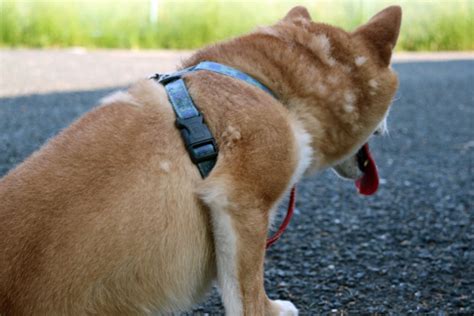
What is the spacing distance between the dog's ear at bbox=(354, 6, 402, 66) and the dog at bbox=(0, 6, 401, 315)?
0.64ft

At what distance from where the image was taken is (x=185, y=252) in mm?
2051

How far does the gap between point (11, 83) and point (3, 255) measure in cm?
730

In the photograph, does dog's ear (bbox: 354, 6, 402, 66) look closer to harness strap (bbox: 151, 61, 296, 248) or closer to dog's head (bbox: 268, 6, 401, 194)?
dog's head (bbox: 268, 6, 401, 194)

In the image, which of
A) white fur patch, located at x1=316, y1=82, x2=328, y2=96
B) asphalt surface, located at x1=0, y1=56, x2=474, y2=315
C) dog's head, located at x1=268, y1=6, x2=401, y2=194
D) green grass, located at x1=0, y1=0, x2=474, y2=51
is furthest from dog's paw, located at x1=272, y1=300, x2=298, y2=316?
green grass, located at x1=0, y1=0, x2=474, y2=51

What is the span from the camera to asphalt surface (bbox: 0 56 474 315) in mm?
2932

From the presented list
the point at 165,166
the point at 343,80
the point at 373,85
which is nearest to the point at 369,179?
the point at 373,85

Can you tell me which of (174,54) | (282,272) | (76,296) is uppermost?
(76,296)

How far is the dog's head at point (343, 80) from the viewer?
96.0 inches

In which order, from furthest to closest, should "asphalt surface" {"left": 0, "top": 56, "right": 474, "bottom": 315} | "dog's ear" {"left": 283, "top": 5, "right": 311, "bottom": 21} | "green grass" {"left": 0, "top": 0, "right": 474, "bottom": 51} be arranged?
"green grass" {"left": 0, "top": 0, "right": 474, "bottom": 51} < "asphalt surface" {"left": 0, "top": 56, "right": 474, "bottom": 315} < "dog's ear" {"left": 283, "top": 5, "right": 311, "bottom": 21}

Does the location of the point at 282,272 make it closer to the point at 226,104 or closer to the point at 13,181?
the point at 226,104

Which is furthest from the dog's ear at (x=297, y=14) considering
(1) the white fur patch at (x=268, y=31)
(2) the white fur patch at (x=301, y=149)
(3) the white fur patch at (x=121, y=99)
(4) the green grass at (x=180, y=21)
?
(4) the green grass at (x=180, y=21)

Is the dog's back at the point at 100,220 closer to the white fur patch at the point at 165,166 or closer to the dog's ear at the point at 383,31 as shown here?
the white fur patch at the point at 165,166

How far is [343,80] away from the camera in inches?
97.8

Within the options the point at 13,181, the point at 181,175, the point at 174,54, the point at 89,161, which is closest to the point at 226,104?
the point at 181,175
